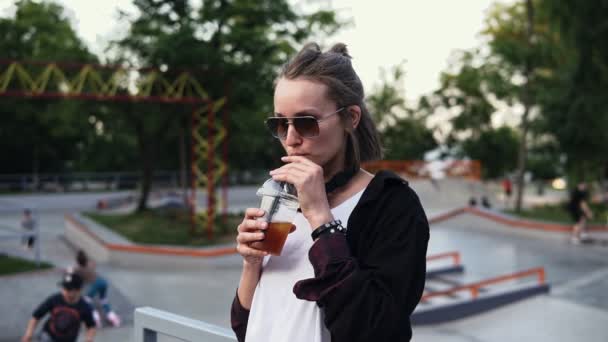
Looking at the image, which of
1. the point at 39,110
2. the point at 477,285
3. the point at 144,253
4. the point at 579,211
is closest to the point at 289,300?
the point at 477,285

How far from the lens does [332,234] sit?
1.29 metres

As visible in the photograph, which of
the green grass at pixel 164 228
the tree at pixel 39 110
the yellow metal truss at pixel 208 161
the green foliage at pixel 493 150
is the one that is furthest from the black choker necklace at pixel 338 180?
the green foliage at pixel 493 150

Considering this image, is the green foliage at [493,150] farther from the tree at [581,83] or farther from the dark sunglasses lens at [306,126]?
the dark sunglasses lens at [306,126]

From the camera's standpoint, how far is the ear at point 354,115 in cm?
148

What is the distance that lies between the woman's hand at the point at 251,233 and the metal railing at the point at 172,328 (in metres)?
0.47

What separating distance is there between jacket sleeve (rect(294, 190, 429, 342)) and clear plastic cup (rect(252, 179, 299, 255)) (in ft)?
0.31

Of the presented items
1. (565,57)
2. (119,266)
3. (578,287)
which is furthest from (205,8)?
(565,57)

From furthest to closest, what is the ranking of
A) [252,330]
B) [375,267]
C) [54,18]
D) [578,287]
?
[54,18] < [578,287] < [252,330] < [375,267]

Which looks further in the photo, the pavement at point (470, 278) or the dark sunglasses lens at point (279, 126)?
the pavement at point (470, 278)

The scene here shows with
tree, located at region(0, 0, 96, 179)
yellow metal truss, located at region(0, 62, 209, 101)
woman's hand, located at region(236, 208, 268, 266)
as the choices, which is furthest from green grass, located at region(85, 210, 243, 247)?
woman's hand, located at region(236, 208, 268, 266)

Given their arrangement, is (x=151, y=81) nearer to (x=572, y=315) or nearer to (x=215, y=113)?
(x=215, y=113)

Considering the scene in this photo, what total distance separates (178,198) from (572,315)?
1685 centimetres

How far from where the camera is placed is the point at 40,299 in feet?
32.3

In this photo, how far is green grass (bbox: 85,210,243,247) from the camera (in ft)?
47.8
